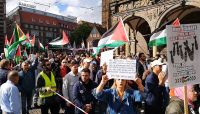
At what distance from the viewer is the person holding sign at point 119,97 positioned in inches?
243

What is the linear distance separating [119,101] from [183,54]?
1.62m

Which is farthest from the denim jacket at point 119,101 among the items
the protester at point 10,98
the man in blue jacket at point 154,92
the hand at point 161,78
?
the hand at point 161,78

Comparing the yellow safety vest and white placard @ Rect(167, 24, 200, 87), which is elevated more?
white placard @ Rect(167, 24, 200, 87)

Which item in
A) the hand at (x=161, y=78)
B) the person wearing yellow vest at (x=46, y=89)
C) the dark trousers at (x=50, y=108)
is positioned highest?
the hand at (x=161, y=78)

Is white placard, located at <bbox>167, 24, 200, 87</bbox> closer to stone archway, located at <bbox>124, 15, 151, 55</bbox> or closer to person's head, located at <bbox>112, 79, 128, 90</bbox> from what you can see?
person's head, located at <bbox>112, 79, 128, 90</bbox>

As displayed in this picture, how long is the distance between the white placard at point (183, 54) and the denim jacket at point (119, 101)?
139cm

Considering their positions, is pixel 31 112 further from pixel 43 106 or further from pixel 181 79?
pixel 181 79

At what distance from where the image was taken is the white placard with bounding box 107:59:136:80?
605 cm

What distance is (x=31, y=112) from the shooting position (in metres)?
12.9

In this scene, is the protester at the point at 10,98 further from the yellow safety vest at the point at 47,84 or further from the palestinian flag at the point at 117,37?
the palestinian flag at the point at 117,37

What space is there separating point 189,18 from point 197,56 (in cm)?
2471

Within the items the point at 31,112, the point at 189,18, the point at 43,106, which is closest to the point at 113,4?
the point at 189,18

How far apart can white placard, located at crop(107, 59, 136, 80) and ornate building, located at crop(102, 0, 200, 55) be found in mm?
17173

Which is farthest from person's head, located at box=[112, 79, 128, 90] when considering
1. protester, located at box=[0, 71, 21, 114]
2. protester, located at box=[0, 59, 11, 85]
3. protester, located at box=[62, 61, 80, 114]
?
protester, located at box=[0, 59, 11, 85]
